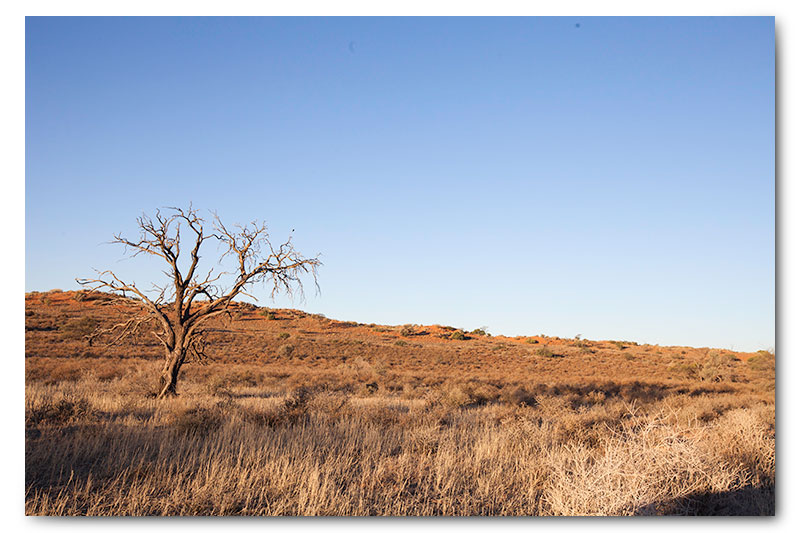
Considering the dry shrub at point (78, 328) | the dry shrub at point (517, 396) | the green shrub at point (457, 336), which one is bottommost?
the green shrub at point (457, 336)

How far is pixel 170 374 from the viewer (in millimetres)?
9797

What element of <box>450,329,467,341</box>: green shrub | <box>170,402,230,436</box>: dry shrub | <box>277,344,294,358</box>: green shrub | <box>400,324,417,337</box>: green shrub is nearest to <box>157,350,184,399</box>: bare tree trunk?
<box>170,402,230,436</box>: dry shrub

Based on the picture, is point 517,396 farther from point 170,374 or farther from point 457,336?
point 457,336

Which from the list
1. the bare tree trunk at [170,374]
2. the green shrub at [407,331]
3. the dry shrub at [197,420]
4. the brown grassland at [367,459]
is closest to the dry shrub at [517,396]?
the brown grassland at [367,459]

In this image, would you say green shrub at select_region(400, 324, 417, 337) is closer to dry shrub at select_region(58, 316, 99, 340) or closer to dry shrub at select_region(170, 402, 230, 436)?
dry shrub at select_region(58, 316, 99, 340)

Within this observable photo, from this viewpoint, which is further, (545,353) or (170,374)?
(545,353)

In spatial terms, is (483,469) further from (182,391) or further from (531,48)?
(182,391)

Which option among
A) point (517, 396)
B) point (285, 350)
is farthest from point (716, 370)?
point (285, 350)

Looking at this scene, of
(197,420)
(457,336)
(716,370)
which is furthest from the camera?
(457,336)

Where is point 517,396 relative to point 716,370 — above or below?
above

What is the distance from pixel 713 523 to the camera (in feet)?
16.1

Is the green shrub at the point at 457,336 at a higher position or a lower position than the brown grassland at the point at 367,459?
lower

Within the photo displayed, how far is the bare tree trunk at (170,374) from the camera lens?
973 centimetres

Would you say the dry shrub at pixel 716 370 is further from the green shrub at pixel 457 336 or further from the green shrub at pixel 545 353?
the green shrub at pixel 457 336
